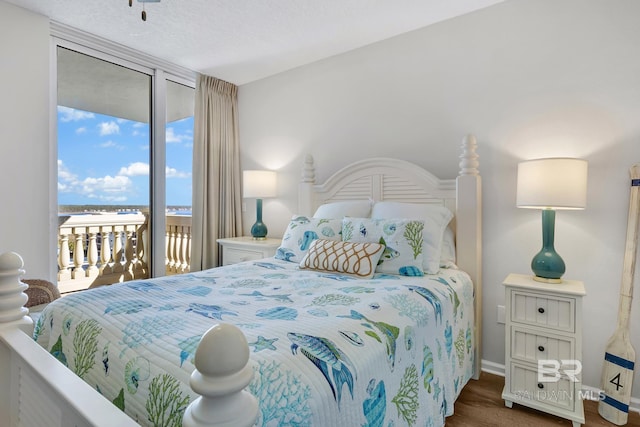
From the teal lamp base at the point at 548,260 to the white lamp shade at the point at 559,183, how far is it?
0.12 m

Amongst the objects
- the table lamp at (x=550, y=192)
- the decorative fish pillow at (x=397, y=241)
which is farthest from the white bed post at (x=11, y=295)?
the table lamp at (x=550, y=192)

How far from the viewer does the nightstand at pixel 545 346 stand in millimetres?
1710

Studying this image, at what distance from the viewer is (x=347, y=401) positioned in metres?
0.96

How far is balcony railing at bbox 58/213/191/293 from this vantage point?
114 inches

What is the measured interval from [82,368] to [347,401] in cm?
89

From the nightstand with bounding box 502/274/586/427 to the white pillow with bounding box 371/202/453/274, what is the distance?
1.37 ft

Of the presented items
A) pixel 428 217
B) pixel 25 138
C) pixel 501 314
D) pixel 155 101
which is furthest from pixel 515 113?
pixel 25 138

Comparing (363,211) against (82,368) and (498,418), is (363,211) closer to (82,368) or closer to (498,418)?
(498,418)

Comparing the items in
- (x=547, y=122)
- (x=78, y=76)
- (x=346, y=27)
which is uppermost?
(x=346, y=27)

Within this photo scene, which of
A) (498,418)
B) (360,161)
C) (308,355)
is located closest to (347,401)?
(308,355)

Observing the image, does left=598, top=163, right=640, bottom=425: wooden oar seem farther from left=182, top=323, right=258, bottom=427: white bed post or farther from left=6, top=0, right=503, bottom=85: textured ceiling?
left=182, top=323, right=258, bottom=427: white bed post

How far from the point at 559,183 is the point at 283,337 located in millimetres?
1653

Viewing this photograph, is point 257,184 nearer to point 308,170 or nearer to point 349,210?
point 308,170

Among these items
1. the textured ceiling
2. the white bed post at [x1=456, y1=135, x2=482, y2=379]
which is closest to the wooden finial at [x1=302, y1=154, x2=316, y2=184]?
the textured ceiling
